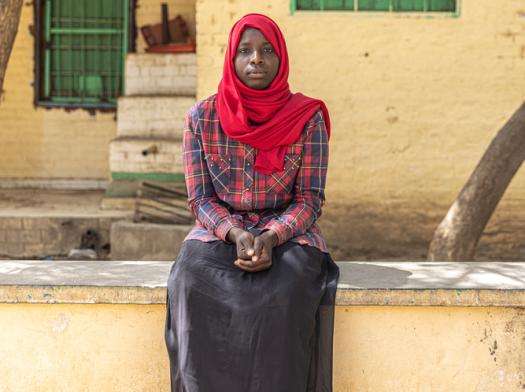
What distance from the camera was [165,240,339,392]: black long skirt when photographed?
2.99 metres

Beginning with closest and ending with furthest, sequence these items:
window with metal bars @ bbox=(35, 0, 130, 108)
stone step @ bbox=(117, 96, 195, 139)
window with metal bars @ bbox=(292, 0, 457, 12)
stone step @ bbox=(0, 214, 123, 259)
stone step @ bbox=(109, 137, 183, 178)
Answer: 1. window with metal bars @ bbox=(292, 0, 457, 12)
2. stone step @ bbox=(0, 214, 123, 259)
3. stone step @ bbox=(109, 137, 183, 178)
4. stone step @ bbox=(117, 96, 195, 139)
5. window with metal bars @ bbox=(35, 0, 130, 108)

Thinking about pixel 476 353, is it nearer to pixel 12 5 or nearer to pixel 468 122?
pixel 12 5

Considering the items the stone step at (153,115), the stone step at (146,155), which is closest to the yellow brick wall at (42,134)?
the stone step at (153,115)

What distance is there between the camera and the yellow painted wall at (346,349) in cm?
330

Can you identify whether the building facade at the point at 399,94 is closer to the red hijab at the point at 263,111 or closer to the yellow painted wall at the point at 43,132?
the yellow painted wall at the point at 43,132

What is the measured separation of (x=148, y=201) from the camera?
890cm

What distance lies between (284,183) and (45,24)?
9023 millimetres

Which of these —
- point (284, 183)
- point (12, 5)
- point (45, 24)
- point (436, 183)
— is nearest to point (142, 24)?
point (45, 24)

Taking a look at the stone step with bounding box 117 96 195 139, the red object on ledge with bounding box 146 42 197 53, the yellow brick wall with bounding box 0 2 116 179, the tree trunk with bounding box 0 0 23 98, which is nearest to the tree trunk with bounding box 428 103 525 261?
the tree trunk with bounding box 0 0 23 98

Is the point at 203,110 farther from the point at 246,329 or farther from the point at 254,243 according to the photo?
the point at 246,329

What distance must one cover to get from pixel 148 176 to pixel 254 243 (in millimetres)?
6493

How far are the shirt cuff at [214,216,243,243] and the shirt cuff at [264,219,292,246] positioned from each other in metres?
0.12

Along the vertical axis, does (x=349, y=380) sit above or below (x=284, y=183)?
below

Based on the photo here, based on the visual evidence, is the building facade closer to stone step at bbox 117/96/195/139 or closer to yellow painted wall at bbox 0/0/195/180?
stone step at bbox 117/96/195/139
